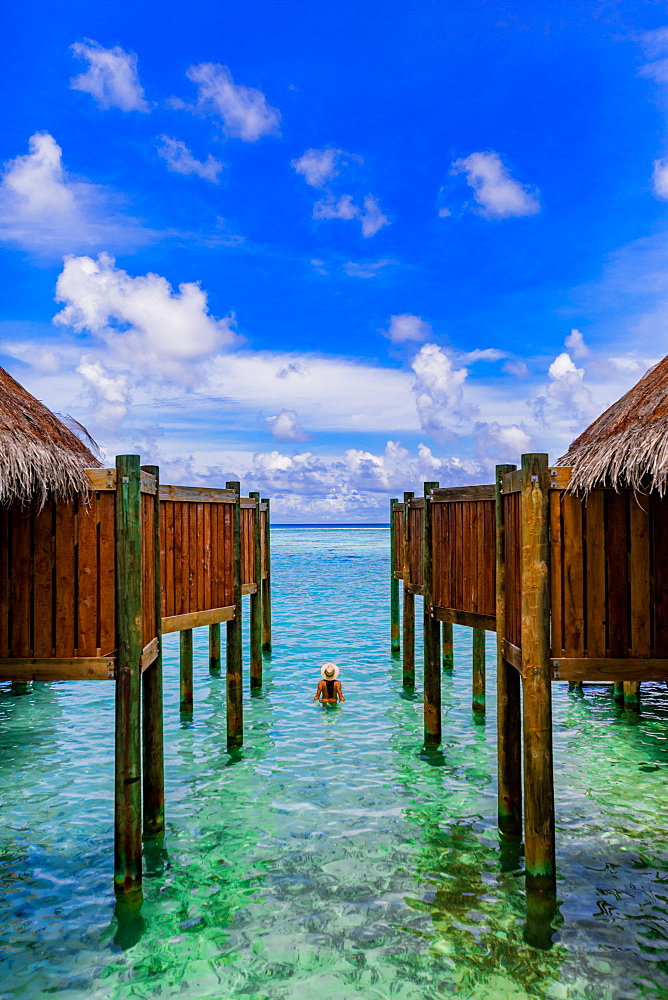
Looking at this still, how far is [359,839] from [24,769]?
5.58 m

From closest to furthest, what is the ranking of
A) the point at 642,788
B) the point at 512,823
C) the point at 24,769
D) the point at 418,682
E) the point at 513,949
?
the point at 513,949 → the point at 512,823 → the point at 642,788 → the point at 24,769 → the point at 418,682

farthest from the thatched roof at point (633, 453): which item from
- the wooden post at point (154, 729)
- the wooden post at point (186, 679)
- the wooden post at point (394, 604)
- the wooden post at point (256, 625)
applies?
the wooden post at point (394, 604)

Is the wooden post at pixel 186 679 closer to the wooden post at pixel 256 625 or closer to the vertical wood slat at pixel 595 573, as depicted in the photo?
the wooden post at pixel 256 625

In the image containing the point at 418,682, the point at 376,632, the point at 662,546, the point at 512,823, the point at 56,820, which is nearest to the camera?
the point at 662,546

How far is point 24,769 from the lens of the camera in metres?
10.2

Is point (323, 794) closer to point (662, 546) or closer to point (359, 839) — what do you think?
point (359, 839)

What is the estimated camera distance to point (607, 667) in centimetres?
607

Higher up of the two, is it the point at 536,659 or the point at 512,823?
the point at 536,659

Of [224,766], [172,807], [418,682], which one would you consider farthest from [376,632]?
[172,807]

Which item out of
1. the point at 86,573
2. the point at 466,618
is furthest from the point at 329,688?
the point at 86,573

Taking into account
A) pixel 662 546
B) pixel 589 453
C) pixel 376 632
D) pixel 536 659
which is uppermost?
pixel 589 453

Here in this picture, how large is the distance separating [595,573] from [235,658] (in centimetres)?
657

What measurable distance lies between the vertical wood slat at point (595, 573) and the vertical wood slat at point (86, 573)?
4.53 metres

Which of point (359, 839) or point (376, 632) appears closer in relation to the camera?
point (359, 839)
